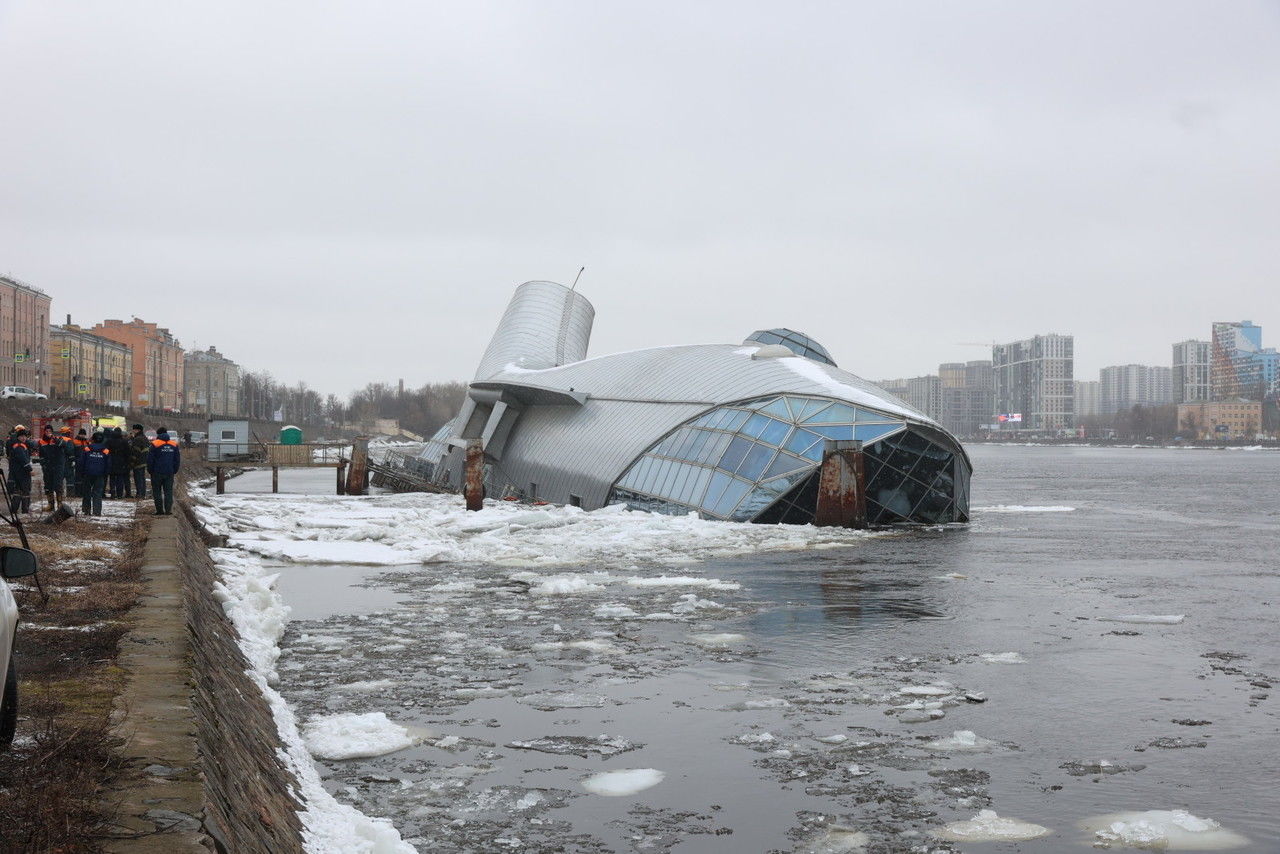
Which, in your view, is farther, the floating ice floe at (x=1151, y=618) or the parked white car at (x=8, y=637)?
the floating ice floe at (x=1151, y=618)

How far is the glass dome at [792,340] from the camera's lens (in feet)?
175

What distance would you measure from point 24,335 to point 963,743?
132 meters

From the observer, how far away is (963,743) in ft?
34.0

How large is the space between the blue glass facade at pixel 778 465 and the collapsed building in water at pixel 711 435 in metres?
0.04

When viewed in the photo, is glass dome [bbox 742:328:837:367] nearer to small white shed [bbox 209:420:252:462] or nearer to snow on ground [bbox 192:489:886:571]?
snow on ground [bbox 192:489:886:571]

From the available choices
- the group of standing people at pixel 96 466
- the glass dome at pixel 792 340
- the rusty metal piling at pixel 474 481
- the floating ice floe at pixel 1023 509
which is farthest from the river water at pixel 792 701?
the glass dome at pixel 792 340

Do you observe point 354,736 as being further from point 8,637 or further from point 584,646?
point 584,646

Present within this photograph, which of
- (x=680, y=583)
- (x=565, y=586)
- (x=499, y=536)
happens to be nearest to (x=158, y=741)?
(x=565, y=586)

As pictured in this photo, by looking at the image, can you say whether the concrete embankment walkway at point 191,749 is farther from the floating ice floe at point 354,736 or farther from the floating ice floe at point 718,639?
the floating ice floe at point 718,639

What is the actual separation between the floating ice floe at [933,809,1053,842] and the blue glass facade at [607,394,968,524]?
26255 millimetres

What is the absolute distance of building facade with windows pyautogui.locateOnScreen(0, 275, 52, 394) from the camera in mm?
117938

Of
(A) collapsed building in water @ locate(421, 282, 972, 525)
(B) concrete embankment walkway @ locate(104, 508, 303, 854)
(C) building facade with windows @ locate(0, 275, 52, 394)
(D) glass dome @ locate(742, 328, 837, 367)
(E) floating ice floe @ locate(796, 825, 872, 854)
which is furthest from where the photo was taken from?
(C) building facade with windows @ locate(0, 275, 52, 394)

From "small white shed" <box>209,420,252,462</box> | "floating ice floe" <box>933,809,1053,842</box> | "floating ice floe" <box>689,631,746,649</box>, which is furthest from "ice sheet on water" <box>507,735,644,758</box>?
"small white shed" <box>209,420,252,462</box>

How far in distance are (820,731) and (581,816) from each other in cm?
307
